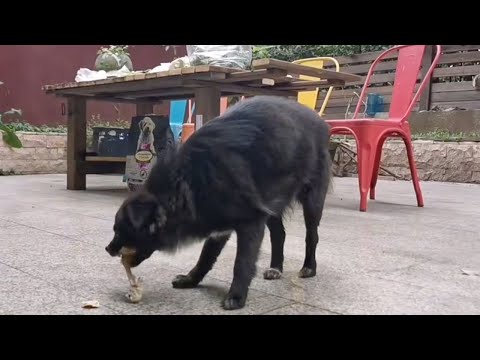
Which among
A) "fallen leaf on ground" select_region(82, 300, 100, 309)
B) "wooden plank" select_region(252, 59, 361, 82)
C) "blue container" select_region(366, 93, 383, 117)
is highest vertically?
"wooden plank" select_region(252, 59, 361, 82)

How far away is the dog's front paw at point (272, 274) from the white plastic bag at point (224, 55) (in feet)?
6.93

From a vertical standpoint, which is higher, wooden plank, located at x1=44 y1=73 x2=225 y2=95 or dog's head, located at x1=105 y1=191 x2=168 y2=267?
wooden plank, located at x1=44 y1=73 x2=225 y2=95

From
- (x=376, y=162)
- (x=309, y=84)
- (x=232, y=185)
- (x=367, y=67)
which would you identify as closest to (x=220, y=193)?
(x=232, y=185)

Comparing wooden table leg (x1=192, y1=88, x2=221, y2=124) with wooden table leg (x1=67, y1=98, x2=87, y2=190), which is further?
wooden table leg (x1=67, y1=98, x2=87, y2=190)

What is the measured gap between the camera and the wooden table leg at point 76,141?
5008 millimetres

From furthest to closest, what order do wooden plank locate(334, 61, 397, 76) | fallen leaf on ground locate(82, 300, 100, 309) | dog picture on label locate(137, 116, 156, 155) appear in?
1. wooden plank locate(334, 61, 397, 76)
2. dog picture on label locate(137, 116, 156, 155)
3. fallen leaf on ground locate(82, 300, 100, 309)

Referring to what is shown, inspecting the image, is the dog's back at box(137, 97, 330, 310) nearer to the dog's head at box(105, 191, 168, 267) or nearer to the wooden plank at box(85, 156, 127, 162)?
the dog's head at box(105, 191, 168, 267)

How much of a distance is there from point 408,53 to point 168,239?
3.45 meters

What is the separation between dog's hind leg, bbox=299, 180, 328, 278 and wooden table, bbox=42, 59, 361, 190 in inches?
51.1

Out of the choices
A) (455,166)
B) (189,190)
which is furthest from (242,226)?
(455,166)

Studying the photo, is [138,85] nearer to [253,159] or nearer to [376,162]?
[376,162]

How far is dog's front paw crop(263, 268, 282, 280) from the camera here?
201 centimetres

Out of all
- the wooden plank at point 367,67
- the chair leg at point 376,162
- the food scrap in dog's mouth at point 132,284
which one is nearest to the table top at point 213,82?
the chair leg at point 376,162

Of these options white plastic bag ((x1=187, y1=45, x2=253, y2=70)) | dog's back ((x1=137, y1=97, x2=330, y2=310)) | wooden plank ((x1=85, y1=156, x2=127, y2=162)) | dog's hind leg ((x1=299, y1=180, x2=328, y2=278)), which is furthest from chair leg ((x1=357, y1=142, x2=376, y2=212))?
wooden plank ((x1=85, y1=156, x2=127, y2=162))
